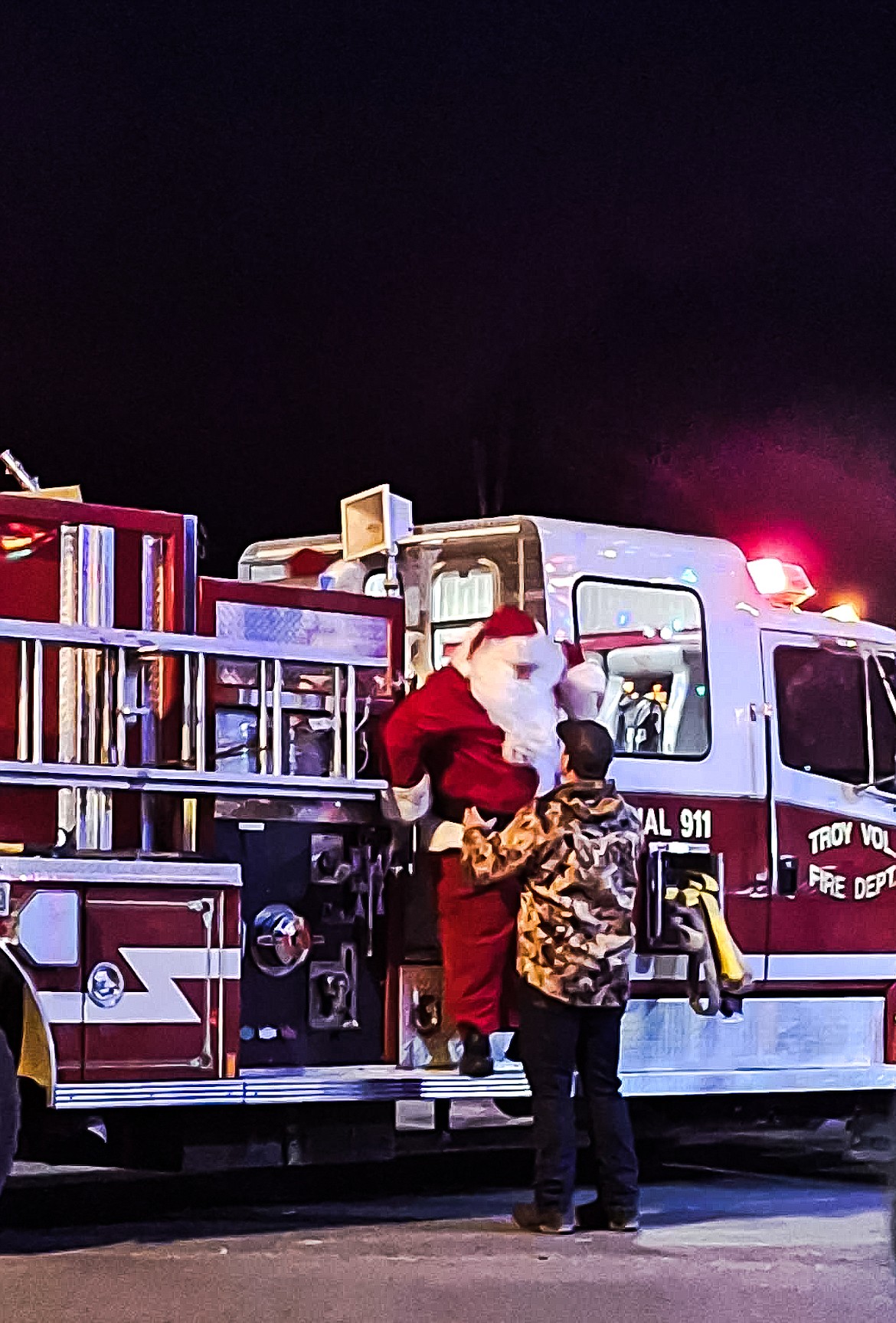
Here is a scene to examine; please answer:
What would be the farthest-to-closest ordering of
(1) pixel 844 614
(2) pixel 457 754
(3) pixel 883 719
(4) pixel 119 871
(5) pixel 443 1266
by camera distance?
(1) pixel 844 614
(3) pixel 883 719
(2) pixel 457 754
(4) pixel 119 871
(5) pixel 443 1266

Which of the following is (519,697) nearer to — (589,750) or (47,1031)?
(589,750)

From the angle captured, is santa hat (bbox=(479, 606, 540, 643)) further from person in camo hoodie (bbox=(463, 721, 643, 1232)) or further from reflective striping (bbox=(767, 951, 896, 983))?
reflective striping (bbox=(767, 951, 896, 983))

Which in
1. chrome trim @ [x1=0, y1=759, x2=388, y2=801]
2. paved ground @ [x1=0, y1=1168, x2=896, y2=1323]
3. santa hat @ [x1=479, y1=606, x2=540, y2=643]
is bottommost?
paved ground @ [x1=0, y1=1168, x2=896, y2=1323]

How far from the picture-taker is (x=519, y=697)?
8.97 m

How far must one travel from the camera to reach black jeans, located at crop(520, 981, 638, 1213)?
334 inches

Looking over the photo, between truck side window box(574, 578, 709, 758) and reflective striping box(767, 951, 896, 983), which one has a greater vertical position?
truck side window box(574, 578, 709, 758)

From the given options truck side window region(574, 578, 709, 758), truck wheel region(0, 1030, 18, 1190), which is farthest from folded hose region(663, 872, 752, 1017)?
truck wheel region(0, 1030, 18, 1190)

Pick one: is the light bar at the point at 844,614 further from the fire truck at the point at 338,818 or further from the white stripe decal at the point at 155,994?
the white stripe decal at the point at 155,994

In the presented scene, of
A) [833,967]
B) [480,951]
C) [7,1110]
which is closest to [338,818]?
[480,951]

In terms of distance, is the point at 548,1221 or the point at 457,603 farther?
the point at 457,603

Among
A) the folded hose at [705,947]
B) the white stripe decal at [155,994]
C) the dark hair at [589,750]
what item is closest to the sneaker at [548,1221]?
the folded hose at [705,947]

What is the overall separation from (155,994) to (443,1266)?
1446 millimetres

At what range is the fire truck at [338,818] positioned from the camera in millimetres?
8117

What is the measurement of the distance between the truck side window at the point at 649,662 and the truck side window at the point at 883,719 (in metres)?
1.01
